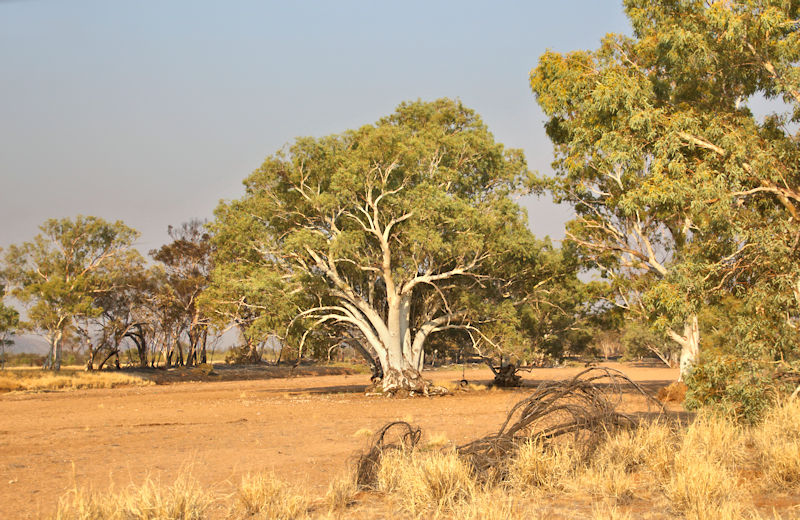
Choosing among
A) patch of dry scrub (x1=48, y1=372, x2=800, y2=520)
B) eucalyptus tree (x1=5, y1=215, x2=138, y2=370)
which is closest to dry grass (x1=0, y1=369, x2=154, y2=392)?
eucalyptus tree (x1=5, y1=215, x2=138, y2=370)

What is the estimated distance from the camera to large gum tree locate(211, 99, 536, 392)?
24.8 m

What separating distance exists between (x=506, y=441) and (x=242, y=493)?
3441 millimetres

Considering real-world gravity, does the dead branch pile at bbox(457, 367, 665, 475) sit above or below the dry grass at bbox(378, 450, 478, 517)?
above

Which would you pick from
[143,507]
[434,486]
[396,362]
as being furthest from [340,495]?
[396,362]

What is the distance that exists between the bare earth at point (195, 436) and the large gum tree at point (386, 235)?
390 centimetres

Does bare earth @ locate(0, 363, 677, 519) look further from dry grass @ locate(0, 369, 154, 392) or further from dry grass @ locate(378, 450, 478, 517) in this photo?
dry grass @ locate(0, 369, 154, 392)

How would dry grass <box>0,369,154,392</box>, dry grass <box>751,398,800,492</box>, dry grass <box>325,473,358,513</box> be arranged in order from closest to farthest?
dry grass <box>325,473,358,513</box> < dry grass <box>751,398,800,492</box> < dry grass <box>0,369,154,392</box>

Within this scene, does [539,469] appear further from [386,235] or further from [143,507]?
[386,235]

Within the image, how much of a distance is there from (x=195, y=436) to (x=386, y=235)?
12613 mm

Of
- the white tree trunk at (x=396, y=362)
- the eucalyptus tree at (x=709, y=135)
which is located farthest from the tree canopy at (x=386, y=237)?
the eucalyptus tree at (x=709, y=135)

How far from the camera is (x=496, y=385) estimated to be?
32312mm

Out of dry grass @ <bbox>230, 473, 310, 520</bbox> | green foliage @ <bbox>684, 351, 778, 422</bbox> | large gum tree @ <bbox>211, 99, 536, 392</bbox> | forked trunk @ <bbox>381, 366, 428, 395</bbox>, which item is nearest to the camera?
dry grass @ <bbox>230, 473, 310, 520</bbox>

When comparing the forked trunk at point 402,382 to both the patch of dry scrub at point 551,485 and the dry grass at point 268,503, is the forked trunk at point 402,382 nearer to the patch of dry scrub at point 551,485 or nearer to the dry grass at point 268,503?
the patch of dry scrub at point 551,485

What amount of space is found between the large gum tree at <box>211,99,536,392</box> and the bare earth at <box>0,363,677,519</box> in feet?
12.8
